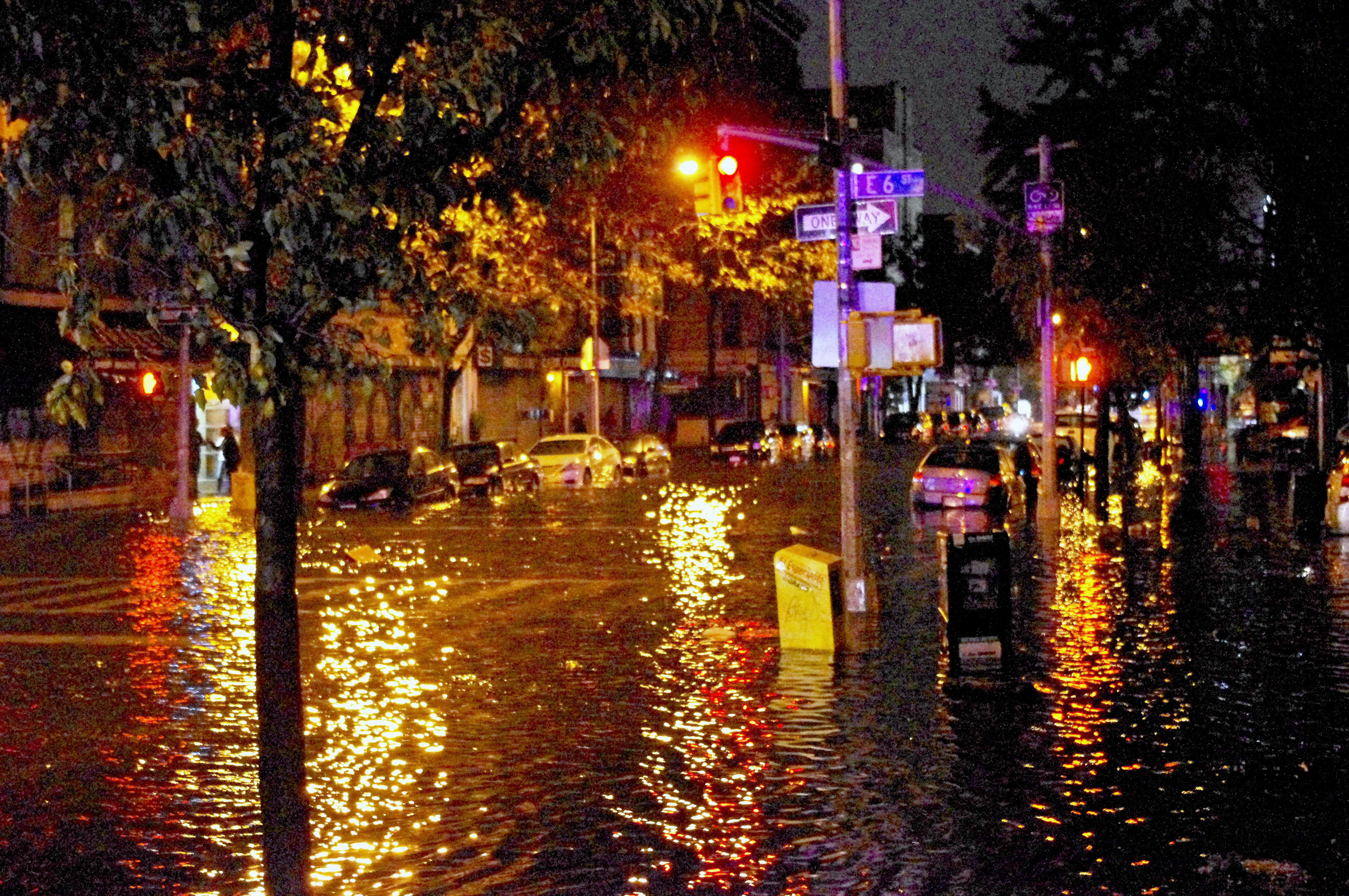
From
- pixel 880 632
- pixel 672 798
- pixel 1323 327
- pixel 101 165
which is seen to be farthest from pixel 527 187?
pixel 1323 327

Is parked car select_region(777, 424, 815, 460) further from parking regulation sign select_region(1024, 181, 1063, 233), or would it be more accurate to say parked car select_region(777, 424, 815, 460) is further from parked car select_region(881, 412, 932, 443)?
parking regulation sign select_region(1024, 181, 1063, 233)

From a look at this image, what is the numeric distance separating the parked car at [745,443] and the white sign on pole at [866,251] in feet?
153

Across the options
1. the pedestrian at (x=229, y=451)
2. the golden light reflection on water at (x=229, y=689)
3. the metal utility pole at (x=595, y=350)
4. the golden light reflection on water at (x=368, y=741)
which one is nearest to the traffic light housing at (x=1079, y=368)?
the metal utility pole at (x=595, y=350)

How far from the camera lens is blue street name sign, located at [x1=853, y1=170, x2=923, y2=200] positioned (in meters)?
17.7

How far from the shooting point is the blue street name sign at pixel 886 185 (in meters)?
17.7

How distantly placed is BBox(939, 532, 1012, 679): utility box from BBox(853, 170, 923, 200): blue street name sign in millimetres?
5658

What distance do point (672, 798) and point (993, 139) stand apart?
47117 millimetres

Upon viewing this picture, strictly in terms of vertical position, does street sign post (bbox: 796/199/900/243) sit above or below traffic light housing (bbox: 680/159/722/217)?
below

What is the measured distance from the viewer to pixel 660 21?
6.69 meters

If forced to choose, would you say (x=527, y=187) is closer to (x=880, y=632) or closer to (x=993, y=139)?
(x=880, y=632)

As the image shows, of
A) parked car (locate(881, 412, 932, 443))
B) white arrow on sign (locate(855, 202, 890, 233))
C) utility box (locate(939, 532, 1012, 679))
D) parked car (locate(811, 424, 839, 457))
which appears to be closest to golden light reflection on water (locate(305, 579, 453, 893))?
utility box (locate(939, 532, 1012, 679))

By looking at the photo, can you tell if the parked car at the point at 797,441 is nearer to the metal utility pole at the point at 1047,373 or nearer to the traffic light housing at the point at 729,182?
the metal utility pole at the point at 1047,373

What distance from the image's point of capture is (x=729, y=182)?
20.2m

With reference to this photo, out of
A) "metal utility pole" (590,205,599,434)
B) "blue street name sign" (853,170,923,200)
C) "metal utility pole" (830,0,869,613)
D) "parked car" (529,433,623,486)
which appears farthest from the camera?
"parked car" (529,433,623,486)
